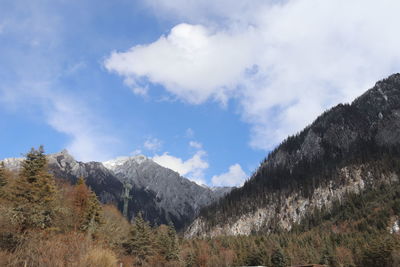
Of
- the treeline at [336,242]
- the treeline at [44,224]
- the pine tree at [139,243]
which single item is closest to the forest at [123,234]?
the treeline at [44,224]

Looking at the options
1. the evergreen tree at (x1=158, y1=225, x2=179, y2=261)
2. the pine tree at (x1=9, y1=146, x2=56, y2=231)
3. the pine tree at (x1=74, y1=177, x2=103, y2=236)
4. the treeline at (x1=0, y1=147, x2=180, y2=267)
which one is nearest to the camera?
the treeline at (x1=0, y1=147, x2=180, y2=267)

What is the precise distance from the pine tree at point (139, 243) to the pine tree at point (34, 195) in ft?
126

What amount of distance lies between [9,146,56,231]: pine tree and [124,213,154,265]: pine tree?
3837 cm

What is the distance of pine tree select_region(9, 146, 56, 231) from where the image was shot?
3369cm

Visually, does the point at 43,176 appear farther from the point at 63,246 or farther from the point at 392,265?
the point at 392,265

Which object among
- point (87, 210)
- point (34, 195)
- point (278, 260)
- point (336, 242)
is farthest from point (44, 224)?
point (336, 242)

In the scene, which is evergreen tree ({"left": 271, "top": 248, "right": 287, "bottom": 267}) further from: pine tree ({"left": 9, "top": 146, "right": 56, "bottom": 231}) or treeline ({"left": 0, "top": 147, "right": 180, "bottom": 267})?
pine tree ({"left": 9, "top": 146, "right": 56, "bottom": 231})

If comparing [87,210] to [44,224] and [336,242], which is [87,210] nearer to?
[44,224]

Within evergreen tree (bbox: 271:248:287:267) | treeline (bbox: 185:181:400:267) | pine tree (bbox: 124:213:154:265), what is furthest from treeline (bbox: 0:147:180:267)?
treeline (bbox: 185:181:400:267)

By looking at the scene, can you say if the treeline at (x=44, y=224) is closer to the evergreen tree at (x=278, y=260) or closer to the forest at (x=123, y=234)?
the forest at (x=123, y=234)

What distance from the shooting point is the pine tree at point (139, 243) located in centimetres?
7381

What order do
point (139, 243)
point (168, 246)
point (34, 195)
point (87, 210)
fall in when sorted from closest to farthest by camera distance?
point (34, 195) → point (87, 210) → point (139, 243) → point (168, 246)

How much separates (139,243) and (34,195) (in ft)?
138

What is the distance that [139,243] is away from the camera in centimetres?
7438
